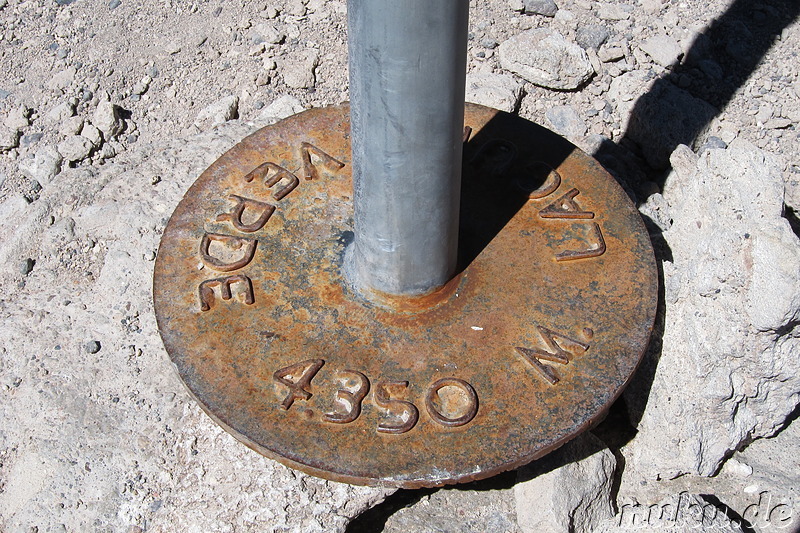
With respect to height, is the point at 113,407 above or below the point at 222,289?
below

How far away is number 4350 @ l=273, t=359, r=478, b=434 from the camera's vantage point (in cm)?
217

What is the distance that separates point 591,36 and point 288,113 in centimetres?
142

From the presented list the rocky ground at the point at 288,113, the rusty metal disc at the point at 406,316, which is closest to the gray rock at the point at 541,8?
the rocky ground at the point at 288,113

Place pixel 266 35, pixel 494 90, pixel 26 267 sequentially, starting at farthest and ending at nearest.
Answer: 1. pixel 266 35
2. pixel 494 90
3. pixel 26 267

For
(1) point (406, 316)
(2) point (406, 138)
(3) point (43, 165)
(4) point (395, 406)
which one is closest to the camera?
(2) point (406, 138)

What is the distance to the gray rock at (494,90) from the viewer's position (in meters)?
3.65

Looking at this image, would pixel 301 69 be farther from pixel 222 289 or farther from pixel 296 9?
pixel 222 289

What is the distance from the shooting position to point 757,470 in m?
2.79

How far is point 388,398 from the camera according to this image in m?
2.21

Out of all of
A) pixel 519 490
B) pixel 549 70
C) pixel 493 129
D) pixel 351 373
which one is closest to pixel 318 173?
pixel 493 129

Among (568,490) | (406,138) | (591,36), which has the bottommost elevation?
(568,490)

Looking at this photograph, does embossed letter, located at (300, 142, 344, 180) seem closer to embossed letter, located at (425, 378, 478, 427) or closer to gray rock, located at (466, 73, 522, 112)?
embossed letter, located at (425, 378, 478, 427)

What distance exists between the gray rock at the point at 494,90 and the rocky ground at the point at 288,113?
0.4 inches

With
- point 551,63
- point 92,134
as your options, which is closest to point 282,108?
point 92,134
